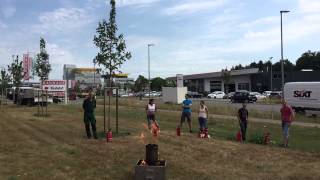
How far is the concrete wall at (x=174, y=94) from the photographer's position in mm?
66444

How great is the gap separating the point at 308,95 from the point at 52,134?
26758 millimetres

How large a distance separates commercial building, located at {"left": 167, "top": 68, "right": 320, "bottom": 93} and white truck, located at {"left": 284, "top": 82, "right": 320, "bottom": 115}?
6591cm

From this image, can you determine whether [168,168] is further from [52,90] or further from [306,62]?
[306,62]

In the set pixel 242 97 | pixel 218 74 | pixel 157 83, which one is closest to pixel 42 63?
pixel 242 97

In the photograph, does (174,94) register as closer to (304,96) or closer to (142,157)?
(304,96)

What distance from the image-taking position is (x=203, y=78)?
145500mm

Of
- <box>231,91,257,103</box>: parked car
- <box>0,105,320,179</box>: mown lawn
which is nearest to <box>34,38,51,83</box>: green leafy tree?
<box>0,105,320,179</box>: mown lawn

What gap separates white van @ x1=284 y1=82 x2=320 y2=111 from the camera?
42000 millimetres

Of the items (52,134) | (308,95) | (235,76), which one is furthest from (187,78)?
(52,134)

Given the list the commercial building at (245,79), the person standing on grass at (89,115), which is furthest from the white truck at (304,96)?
the commercial building at (245,79)

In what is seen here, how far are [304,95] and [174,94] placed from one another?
25.7 metres

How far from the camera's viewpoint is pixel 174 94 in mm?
67062

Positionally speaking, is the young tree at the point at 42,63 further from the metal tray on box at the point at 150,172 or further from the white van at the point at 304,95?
the metal tray on box at the point at 150,172

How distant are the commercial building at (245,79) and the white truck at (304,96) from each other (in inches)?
2595
